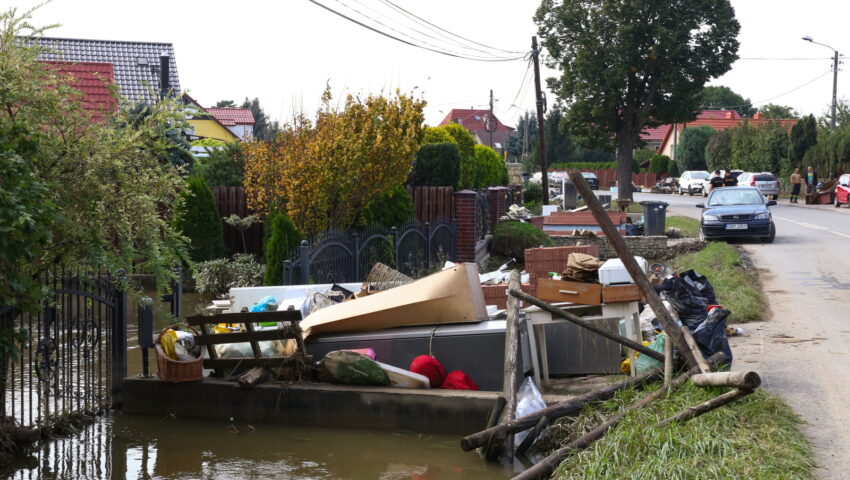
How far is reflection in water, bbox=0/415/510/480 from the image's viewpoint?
680cm

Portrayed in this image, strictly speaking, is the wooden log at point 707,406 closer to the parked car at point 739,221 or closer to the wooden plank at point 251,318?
the wooden plank at point 251,318

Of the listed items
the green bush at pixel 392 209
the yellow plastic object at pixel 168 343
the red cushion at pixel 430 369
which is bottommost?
the red cushion at pixel 430 369

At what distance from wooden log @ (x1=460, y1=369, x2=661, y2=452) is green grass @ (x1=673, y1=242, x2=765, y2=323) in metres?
4.74

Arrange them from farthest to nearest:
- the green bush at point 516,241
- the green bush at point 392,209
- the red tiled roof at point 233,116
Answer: the red tiled roof at point 233,116 < the green bush at point 516,241 < the green bush at point 392,209

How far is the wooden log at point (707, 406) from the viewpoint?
5.95m

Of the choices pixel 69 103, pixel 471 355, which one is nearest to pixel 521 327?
pixel 471 355

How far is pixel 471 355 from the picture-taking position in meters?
8.27

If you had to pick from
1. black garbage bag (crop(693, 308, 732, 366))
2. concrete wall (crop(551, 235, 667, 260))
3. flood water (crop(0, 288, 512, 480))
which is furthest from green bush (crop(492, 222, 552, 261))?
flood water (crop(0, 288, 512, 480))

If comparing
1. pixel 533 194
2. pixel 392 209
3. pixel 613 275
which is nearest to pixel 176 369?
pixel 613 275

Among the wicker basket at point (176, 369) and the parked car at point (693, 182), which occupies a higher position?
the parked car at point (693, 182)

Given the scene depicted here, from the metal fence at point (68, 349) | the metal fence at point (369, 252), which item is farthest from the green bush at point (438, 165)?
the metal fence at point (68, 349)

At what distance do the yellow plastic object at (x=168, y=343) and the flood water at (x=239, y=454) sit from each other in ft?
1.87

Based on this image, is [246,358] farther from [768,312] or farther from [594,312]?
[768,312]

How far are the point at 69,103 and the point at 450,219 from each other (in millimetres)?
→ 12519
